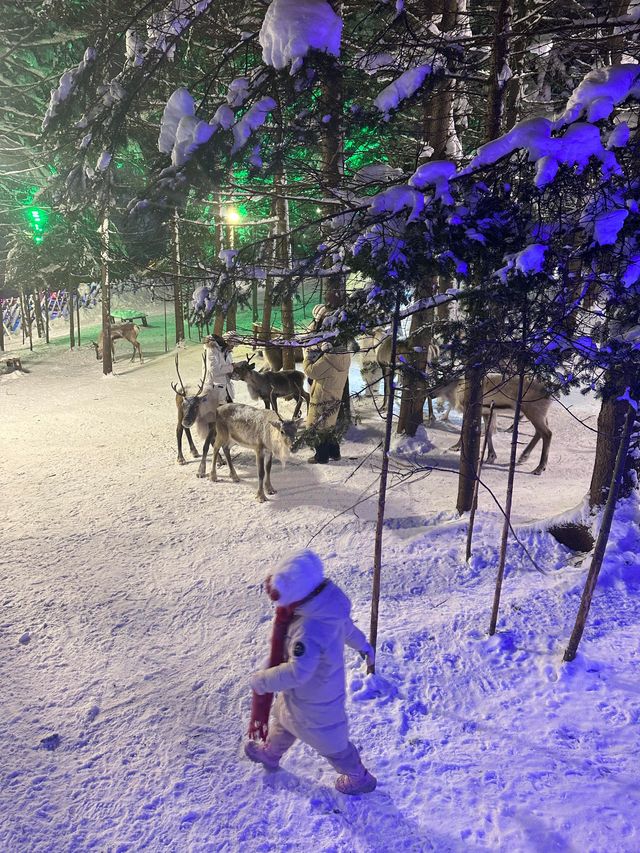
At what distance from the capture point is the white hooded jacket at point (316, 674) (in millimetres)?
3113

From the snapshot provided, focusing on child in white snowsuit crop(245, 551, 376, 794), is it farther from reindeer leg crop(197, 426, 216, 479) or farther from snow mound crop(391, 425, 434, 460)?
snow mound crop(391, 425, 434, 460)

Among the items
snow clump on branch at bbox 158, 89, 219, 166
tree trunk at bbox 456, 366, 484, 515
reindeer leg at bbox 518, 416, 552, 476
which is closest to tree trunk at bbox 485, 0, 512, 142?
tree trunk at bbox 456, 366, 484, 515

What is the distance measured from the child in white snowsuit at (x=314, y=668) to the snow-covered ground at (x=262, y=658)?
490 millimetres

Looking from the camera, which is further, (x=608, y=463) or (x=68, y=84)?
(x=608, y=463)

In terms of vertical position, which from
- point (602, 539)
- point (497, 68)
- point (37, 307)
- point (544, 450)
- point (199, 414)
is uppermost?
point (497, 68)

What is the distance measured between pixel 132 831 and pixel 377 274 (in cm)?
408

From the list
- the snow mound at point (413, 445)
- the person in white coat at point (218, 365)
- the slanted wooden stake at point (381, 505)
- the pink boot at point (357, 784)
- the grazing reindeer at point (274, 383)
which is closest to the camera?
the pink boot at point (357, 784)

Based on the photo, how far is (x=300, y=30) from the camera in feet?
14.6

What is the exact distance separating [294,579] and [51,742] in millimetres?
2667

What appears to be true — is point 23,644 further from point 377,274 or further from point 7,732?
point 377,274

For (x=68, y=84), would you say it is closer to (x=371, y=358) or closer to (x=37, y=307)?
(x=371, y=358)

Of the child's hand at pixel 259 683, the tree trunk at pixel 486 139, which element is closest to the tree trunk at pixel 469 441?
the tree trunk at pixel 486 139

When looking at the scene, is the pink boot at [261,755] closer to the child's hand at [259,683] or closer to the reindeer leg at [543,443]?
the child's hand at [259,683]

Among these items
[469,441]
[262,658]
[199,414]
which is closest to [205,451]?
[199,414]
